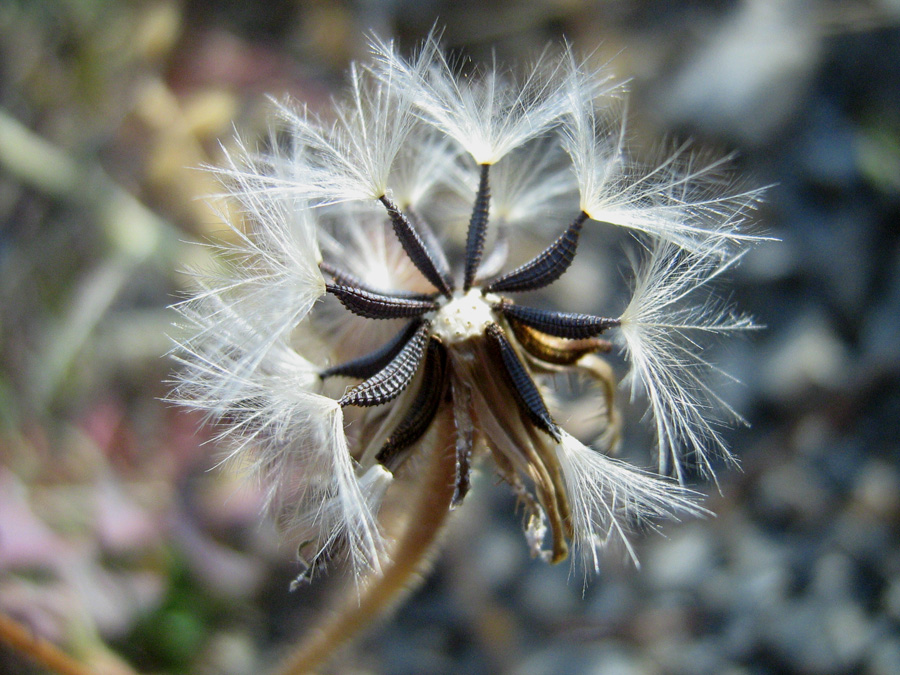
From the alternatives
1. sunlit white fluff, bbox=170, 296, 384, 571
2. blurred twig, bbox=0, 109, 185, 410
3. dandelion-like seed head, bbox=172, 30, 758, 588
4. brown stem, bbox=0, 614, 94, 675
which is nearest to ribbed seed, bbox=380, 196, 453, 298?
dandelion-like seed head, bbox=172, 30, 758, 588

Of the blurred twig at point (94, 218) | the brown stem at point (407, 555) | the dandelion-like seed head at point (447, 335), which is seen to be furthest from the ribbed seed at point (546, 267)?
the blurred twig at point (94, 218)

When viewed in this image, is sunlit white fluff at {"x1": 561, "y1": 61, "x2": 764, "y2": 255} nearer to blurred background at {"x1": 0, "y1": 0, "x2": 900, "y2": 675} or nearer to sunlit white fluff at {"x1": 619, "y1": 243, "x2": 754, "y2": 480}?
sunlit white fluff at {"x1": 619, "y1": 243, "x2": 754, "y2": 480}

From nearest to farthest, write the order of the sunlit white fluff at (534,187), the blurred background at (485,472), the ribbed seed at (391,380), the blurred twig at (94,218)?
the ribbed seed at (391,380) → the sunlit white fluff at (534,187) → the blurred background at (485,472) → the blurred twig at (94,218)

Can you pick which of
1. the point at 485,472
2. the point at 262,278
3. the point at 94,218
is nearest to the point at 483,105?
the point at 262,278

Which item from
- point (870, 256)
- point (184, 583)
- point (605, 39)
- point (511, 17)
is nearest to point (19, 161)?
point (184, 583)

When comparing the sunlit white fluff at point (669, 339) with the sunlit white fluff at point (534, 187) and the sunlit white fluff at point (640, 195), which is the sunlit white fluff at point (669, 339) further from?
the sunlit white fluff at point (534, 187)
